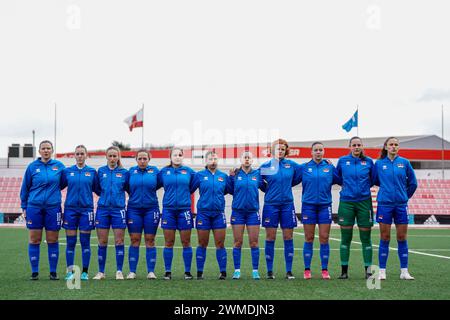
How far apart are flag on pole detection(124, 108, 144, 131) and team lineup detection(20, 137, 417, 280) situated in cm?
2319

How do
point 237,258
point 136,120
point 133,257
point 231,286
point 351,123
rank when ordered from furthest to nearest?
1. point 136,120
2. point 351,123
3. point 237,258
4. point 133,257
5. point 231,286

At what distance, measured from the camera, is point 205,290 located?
268 inches

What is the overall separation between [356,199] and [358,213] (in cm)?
22

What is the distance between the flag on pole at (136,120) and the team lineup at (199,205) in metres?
23.2

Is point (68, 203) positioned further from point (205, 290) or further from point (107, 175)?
point (205, 290)

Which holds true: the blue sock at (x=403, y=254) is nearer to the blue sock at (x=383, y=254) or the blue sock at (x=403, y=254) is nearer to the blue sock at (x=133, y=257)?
the blue sock at (x=383, y=254)

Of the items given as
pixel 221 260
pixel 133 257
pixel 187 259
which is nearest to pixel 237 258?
pixel 221 260

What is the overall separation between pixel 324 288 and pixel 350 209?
1576 millimetres

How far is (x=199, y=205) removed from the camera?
818cm

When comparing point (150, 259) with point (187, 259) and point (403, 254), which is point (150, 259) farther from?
point (403, 254)

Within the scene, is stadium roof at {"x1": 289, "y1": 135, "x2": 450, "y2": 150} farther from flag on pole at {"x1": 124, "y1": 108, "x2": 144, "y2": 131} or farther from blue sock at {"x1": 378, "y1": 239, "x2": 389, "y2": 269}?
blue sock at {"x1": 378, "y1": 239, "x2": 389, "y2": 269}

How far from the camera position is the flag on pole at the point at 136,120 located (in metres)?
31.2

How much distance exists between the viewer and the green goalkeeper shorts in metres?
8.16
